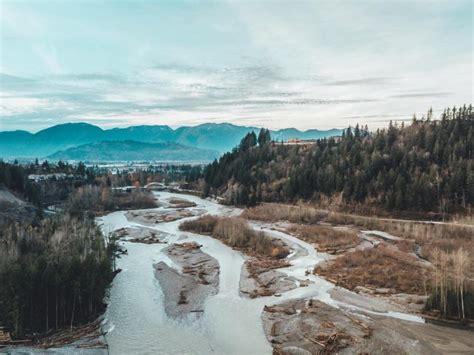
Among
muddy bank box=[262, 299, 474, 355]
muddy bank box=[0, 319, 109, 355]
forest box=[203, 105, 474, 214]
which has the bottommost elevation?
muddy bank box=[0, 319, 109, 355]

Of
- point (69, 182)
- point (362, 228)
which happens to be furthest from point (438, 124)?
point (69, 182)

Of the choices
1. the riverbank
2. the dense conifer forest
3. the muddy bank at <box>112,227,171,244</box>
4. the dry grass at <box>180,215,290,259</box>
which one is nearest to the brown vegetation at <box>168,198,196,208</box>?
the muddy bank at <box>112,227,171,244</box>

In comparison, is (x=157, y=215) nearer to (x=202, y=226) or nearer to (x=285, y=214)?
(x=202, y=226)

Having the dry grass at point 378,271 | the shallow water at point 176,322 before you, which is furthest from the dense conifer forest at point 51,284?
the dry grass at point 378,271

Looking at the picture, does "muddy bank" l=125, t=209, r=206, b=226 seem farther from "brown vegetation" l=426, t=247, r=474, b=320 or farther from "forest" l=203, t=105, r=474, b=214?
"brown vegetation" l=426, t=247, r=474, b=320

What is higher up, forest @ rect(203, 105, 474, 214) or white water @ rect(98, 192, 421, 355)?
forest @ rect(203, 105, 474, 214)

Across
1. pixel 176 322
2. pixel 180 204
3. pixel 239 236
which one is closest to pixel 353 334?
pixel 176 322

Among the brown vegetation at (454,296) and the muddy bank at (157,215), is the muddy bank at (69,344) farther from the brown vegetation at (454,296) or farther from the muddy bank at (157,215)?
the muddy bank at (157,215)

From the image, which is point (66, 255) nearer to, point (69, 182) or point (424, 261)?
point (424, 261)
